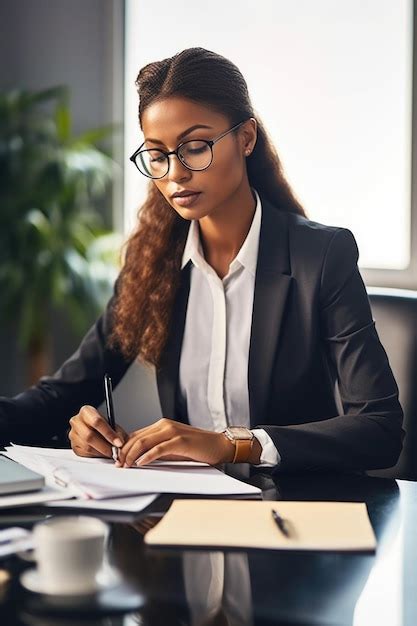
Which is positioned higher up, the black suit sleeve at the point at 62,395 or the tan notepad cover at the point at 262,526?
the black suit sleeve at the point at 62,395

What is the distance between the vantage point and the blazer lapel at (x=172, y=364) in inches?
83.7

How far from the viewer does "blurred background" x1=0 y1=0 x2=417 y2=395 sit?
3.49 m

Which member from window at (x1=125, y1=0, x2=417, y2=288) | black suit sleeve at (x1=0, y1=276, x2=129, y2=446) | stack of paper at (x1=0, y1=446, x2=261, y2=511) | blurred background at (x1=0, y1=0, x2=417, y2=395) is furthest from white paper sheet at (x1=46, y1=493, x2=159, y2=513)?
window at (x1=125, y1=0, x2=417, y2=288)

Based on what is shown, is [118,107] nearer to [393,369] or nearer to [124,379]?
[124,379]

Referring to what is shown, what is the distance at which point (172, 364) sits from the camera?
6.98ft

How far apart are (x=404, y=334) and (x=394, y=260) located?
5.31ft

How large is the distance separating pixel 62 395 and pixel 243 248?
51 cm

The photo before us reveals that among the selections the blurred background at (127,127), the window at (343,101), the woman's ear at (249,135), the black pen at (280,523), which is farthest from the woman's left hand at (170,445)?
the window at (343,101)

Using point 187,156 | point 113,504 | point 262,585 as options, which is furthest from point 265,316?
point 262,585

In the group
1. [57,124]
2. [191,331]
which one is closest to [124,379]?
[191,331]

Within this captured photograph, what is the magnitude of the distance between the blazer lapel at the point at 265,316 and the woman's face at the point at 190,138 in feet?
0.54

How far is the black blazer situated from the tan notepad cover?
0.48 meters

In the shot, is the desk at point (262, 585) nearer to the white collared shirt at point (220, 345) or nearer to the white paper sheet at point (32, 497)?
the white paper sheet at point (32, 497)

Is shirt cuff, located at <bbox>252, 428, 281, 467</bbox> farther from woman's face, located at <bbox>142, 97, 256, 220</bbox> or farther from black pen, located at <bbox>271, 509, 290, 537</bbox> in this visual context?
woman's face, located at <bbox>142, 97, 256, 220</bbox>
